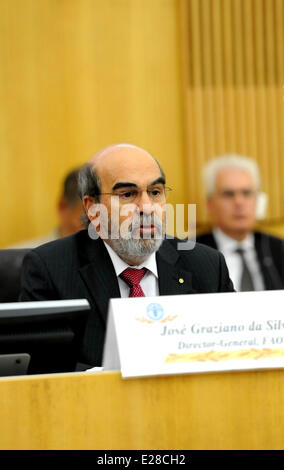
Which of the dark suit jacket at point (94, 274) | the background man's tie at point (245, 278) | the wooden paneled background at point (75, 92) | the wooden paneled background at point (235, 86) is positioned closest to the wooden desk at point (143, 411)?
the dark suit jacket at point (94, 274)

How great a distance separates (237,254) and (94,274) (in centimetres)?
161

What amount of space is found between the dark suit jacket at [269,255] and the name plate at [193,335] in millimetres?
2067

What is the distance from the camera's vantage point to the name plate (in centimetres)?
138

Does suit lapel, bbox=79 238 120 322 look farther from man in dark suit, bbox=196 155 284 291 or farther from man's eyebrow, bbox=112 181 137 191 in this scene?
man in dark suit, bbox=196 155 284 291

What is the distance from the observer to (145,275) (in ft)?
7.20

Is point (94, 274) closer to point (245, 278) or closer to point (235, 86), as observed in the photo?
point (245, 278)

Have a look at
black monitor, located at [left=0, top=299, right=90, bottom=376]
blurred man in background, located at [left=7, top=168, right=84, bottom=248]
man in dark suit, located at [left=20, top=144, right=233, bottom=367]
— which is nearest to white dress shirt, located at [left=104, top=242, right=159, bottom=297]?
man in dark suit, located at [left=20, top=144, right=233, bottom=367]

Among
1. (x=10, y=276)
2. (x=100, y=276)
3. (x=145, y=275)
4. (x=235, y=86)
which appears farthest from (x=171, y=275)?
(x=235, y=86)

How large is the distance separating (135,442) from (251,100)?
11.3 feet

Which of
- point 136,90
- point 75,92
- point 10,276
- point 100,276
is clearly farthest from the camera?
point 136,90

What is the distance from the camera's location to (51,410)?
1.33 metres

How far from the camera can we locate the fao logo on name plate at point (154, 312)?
1423mm

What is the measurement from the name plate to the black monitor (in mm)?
84
